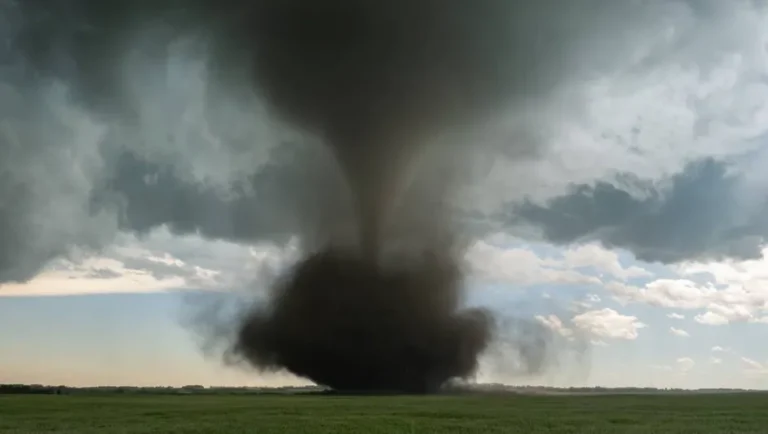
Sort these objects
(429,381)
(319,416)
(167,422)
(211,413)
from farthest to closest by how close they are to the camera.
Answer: (429,381) → (211,413) → (319,416) → (167,422)

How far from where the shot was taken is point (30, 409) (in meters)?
69.4

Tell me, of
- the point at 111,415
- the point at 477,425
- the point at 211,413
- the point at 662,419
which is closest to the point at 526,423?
the point at 477,425

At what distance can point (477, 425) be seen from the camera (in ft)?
160

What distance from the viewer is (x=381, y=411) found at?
6425 cm

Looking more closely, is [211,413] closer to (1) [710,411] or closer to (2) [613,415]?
(2) [613,415]

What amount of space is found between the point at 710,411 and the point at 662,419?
11827 mm

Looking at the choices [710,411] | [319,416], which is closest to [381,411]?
[319,416]

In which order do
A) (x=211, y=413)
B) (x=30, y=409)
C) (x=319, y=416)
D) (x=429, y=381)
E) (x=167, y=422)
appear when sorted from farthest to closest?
(x=429, y=381)
(x=30, y=409)
(x=211, y=413)
(x=319, y=416)
(x=167, y=422)

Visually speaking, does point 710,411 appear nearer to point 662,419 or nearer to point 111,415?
point 662,419

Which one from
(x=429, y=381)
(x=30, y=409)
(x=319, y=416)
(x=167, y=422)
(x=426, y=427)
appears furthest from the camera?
(x=429, y=381)

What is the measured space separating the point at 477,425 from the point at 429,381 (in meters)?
130

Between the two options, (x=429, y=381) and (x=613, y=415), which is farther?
(x=429, y=381)

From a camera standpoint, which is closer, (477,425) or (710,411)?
(477,425)

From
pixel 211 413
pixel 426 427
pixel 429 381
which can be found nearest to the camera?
pixel 426 427
